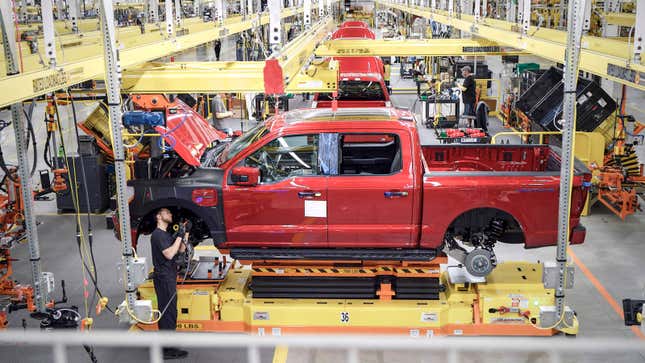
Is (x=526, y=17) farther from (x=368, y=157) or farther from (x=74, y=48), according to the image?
(x=74, y=48)

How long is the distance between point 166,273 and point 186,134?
5.71ft

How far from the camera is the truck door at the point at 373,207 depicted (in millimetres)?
6898

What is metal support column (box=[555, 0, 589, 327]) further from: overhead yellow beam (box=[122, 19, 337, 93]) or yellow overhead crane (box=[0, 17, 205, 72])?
yellow overhead crane (box=[0, 17, 205, 72])

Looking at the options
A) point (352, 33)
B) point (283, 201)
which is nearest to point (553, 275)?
point (283, 201)

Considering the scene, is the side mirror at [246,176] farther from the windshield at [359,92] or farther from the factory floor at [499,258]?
the windshield at [359,92]

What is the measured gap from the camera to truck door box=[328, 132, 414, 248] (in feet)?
22.6

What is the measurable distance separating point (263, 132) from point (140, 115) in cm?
133

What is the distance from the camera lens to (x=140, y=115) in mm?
6727

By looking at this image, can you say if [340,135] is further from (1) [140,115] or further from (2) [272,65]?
(1) [140,115]

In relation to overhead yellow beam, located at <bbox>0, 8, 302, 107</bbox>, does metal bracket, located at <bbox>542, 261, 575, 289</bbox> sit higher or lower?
lower

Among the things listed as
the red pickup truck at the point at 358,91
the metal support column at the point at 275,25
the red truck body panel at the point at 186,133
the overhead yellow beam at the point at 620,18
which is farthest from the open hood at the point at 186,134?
the overhead yellow beam at the point at 620,18

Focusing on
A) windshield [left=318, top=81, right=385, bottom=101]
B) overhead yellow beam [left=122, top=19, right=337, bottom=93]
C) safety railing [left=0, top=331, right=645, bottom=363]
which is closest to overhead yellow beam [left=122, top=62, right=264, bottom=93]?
overhead yellow beam [left=122, top=19, right=337, bottom=93]

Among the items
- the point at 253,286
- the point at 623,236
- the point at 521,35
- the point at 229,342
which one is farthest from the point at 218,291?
the point at 623,236

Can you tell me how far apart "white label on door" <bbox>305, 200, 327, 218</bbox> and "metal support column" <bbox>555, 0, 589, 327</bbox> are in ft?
7.52
